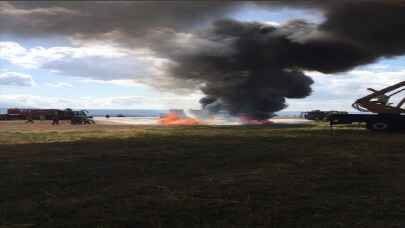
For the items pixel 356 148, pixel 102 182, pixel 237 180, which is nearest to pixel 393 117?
pixel 356 148

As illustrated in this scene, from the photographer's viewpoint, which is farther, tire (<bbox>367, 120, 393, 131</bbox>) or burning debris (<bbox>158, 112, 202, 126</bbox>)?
burning debris (<bbox>158, 112, 202, 126</bbox>)

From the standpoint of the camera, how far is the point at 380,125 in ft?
115

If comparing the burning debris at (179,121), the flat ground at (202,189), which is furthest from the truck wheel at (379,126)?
the burning debris at (179,121)

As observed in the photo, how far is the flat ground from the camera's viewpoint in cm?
872

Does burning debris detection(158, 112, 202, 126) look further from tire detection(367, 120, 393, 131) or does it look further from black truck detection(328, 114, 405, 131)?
tire detection(367, 120, 393, 131)

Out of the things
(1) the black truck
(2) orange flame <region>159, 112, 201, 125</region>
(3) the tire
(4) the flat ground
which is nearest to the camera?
(4) the flat ground

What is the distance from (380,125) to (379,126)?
4.1 inches

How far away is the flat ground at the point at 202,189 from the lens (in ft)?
28.6

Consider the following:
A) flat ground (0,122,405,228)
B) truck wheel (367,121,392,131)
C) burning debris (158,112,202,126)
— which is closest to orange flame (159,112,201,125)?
burning debris (158,112,202,126)

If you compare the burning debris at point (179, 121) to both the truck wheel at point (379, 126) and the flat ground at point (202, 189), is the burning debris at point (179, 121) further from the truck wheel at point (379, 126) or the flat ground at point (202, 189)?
the flat ground at point (202, 189)

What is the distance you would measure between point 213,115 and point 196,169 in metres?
53.1

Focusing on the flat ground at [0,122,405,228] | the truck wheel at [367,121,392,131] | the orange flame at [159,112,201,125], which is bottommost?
the flat ground at [0,122,405,228]

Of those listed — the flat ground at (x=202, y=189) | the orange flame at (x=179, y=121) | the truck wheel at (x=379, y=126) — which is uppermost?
the orange flame at (x=179, y=121)

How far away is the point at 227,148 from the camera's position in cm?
2188
